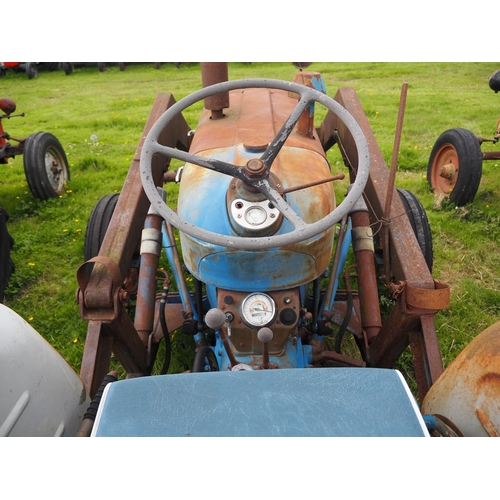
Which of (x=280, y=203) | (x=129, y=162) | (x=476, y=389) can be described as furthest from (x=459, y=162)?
(x=129, y=162)

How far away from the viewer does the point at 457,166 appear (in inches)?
165

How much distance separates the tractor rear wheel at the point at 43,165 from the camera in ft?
14.1

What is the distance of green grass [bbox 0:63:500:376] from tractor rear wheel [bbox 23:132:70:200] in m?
0.13

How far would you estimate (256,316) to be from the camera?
1789mm

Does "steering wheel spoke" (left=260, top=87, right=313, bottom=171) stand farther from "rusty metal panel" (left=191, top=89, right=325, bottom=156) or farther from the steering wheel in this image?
"rusty metal panel" (left=191, top=89, right=325, bottom=156)

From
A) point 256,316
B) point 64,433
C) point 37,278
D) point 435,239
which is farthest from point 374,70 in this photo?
point 64,433

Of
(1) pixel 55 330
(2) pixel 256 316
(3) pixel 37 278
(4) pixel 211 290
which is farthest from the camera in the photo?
(3) pixel 37 278

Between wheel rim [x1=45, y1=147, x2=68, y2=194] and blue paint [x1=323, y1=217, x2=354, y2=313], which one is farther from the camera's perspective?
wheel rim [x1=45, y1=147, x2=68, y2=194]

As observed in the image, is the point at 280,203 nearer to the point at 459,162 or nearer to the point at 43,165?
the point at 459,162

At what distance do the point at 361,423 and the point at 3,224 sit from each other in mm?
3021

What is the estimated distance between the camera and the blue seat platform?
1.06m

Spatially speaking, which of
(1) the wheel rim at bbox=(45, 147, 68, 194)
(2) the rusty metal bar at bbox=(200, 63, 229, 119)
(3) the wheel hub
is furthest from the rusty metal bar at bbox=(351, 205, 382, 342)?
(1) the wheel rim at bbox=(45, 147, 68, 194)

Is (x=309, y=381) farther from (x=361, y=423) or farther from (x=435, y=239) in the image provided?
(x=435, y=239)

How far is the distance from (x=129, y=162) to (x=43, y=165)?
3.74 feet
